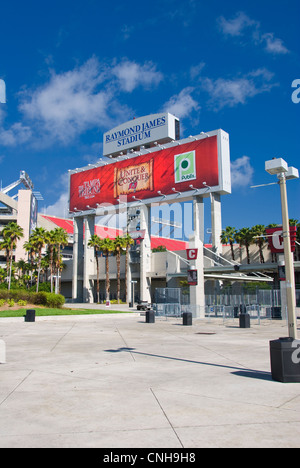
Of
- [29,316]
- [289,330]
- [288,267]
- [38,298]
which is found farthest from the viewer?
[38,298]

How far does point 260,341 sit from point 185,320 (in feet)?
31.5

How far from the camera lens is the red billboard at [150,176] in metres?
58.3

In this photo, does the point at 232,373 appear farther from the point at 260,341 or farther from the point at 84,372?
the point at 260,341

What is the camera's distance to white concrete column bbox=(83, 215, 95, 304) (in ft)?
247

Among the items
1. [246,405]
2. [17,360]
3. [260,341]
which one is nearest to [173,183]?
[260,341]

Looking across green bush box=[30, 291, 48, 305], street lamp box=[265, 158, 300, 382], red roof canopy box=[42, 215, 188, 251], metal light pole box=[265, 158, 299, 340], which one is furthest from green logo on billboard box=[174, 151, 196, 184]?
street lamp box=[265, 158, 300, 382]

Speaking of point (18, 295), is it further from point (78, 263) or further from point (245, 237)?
point (245, 237)

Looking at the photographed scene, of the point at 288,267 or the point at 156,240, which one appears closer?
the point at 288,267

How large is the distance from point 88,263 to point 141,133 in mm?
26912

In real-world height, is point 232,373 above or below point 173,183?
below

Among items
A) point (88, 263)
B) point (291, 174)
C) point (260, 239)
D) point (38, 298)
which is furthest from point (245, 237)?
point (291, 174)

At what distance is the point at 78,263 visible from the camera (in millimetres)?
78750

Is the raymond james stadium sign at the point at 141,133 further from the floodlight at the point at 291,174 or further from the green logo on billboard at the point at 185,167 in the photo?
the floodlight at the point at 291,174

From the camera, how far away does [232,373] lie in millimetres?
9609
